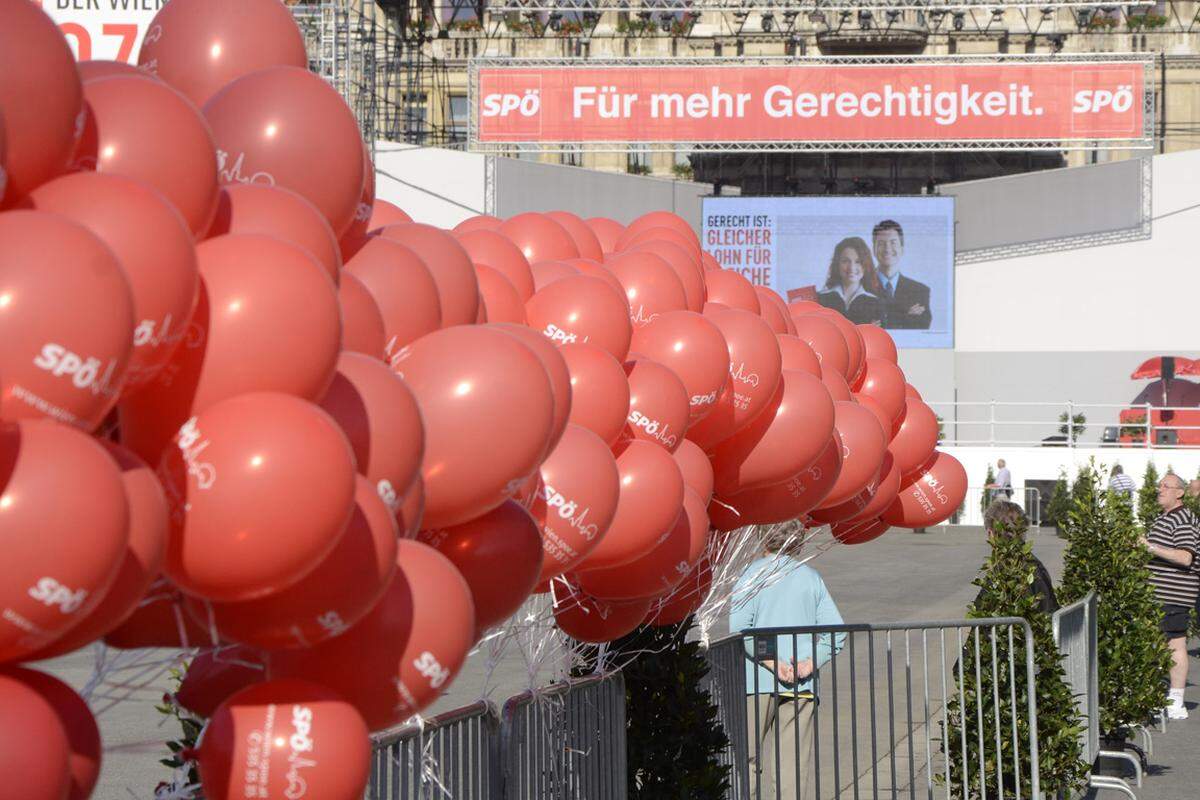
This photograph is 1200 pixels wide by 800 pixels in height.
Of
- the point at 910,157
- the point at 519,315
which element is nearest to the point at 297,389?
the point at 519,315

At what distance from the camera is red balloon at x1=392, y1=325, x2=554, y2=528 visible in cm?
332

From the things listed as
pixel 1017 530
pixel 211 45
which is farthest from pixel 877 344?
pixel 211 45

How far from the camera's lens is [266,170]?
3.26 m

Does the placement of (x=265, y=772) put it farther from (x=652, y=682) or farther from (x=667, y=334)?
(x=652, y=682)

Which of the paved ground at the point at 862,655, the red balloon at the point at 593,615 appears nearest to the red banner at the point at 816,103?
the paved ground at the point at 862,655

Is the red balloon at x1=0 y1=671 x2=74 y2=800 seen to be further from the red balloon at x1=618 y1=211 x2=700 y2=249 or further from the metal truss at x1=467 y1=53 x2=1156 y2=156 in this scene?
the metal truss at x1=467 y1=53 x2=1156 y2=156

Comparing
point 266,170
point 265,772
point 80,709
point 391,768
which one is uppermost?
point 266,170

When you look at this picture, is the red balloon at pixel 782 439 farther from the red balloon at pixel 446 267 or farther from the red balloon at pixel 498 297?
the red balloon at pixel 446 267

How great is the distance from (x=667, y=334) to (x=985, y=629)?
11.4 feet

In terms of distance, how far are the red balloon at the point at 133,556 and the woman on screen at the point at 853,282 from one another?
3430cm

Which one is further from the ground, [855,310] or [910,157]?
[910,157]

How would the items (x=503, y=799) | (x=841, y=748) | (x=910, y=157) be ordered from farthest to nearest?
(x=910, y=157), (x=841, y=748), (x=503, y=799)

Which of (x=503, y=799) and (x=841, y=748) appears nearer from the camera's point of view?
(x=503, y=799)

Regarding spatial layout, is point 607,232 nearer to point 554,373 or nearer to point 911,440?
point 911,440
